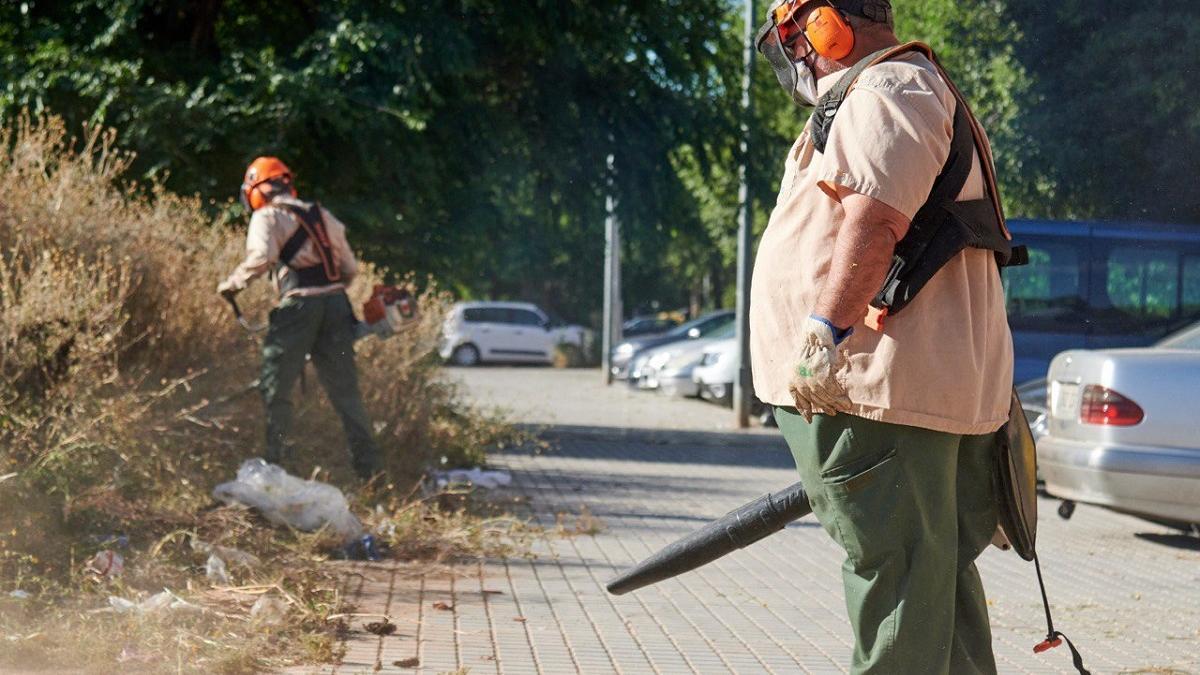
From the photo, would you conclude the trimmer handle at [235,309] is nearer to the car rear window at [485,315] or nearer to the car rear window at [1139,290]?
the car rear window at [1139,290]

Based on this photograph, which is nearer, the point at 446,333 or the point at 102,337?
the point at 102,337

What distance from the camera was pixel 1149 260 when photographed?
53.5 ft

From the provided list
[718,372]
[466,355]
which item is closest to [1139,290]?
[718,372]

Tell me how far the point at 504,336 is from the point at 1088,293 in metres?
25.0

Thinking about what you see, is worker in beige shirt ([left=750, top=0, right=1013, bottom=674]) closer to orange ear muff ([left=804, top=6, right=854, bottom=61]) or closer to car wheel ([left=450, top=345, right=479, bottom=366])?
orange ear muff ([left=804, top=6, right=854, bottom=61])

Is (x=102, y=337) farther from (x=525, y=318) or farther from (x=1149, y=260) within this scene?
(x=525, y=318)

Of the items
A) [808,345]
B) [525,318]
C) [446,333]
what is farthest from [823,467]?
[525,318]

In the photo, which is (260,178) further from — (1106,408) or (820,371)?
(820,371)

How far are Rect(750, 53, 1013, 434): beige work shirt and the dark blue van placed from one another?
12.8 meters

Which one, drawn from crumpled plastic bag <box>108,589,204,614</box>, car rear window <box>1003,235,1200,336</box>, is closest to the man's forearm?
crumpled plastic bag <box>108,589,204,614</box>

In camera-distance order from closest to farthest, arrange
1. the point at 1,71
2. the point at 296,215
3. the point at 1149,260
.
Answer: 1. the point at 296,215
2. the point at 1,71
3. the point at 1149,260

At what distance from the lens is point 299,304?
873 cm

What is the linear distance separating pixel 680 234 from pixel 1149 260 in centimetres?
509

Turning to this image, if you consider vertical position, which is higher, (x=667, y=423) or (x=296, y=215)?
(x=296, y=215)
